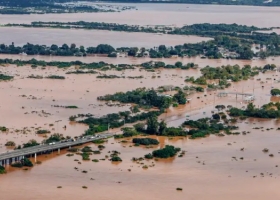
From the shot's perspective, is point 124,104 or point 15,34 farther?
point 15,34

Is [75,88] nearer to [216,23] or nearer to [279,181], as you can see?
[279,181]

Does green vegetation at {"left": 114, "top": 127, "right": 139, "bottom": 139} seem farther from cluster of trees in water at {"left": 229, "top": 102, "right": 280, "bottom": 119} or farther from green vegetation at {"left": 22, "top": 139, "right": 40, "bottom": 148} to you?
cluster of trees in water at {"left": 229, "top": 102, "right": 280, "bottom": 119}

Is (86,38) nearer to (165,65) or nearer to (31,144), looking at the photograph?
(165,65)

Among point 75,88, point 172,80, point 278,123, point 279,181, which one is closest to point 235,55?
point 172,80

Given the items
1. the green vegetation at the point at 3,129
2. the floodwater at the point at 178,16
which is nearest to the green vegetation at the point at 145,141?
the green vegetation at the point at 3,129

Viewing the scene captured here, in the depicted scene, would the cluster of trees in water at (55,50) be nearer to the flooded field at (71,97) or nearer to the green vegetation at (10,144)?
the flooded field at (71,97)

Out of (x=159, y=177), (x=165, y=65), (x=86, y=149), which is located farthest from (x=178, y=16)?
(x=159, y=177)

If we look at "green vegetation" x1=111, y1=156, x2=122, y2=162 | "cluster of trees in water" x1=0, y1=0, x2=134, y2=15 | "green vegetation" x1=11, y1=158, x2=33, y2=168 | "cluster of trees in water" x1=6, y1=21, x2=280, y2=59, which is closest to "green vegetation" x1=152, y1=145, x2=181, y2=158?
"green vegetation" x1=111, y1=156, x2=122, y2=162
